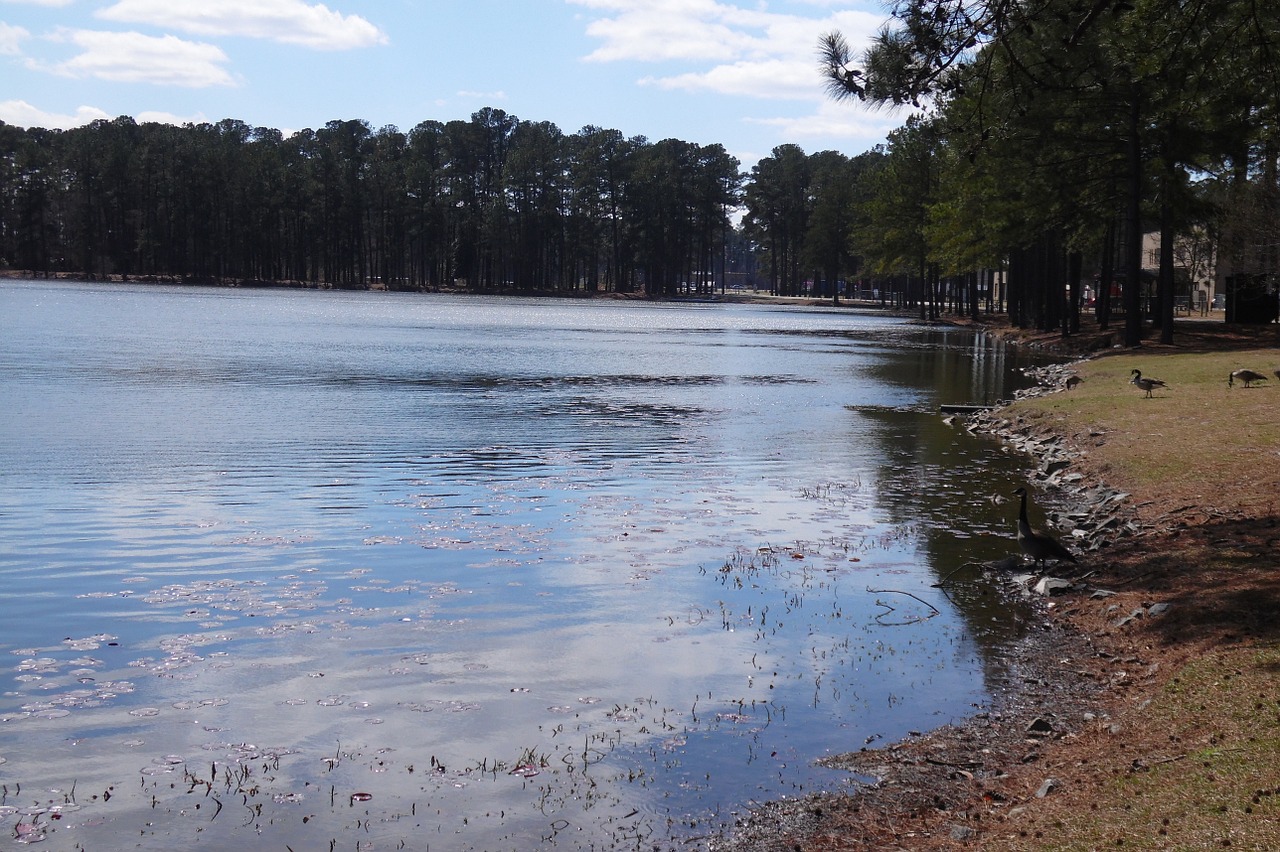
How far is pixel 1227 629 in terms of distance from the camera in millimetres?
11414

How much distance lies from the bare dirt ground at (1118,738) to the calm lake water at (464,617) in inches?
21.2

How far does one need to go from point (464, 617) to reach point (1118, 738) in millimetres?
6950

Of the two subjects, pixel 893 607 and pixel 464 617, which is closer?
pixel 464 617

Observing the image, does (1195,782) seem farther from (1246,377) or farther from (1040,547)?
(1246,377)

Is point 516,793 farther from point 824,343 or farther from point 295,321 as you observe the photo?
point 295,321

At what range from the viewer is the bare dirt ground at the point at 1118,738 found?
7.49m

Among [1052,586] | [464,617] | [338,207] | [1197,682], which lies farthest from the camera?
[338,207]

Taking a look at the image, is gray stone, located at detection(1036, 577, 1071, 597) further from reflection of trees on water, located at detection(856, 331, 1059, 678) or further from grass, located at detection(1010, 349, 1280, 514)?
grass, located at detection(1010, 349, 1280, 514)

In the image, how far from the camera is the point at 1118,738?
9.34 m

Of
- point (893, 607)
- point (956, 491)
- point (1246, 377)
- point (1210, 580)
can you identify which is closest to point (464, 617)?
point (893, 607)

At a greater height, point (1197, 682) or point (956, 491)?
point (1197, 682)

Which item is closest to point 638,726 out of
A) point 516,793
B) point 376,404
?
point 516,793

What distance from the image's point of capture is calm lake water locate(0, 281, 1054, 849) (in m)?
8.97

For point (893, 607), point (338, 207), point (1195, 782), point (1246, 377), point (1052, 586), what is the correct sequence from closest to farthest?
point (1195, 782) < point (893, 607) < point (1052, 586) < point (1246, 377) < point (338, 207)
